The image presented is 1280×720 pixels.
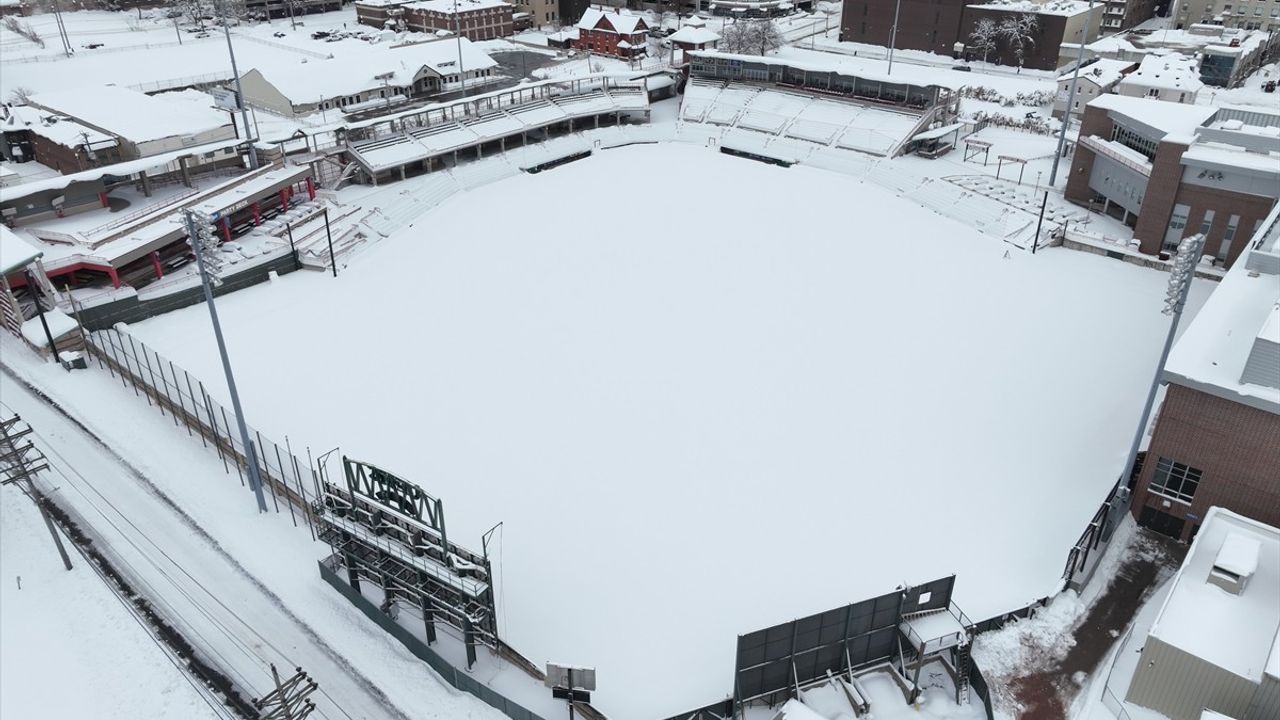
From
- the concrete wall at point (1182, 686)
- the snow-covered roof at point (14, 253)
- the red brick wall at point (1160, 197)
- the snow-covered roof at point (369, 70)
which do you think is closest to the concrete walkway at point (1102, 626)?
the concrete wall at point (1182, 686)

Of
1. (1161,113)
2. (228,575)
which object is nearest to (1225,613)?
(228,575)

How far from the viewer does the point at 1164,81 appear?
56094 mm

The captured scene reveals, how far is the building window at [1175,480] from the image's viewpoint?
24.4 metres

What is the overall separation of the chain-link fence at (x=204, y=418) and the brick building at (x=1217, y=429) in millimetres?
25146

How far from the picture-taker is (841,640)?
20062 mm

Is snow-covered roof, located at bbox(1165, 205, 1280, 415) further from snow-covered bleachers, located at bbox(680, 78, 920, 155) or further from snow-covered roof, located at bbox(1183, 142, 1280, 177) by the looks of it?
snow-covered bleachers, located at bbox(680, 78, 920, 155)

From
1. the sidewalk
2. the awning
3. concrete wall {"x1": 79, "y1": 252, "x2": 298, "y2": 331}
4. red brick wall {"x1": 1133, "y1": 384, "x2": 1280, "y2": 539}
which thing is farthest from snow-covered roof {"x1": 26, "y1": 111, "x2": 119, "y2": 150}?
red brick wall {"x1": 1133, "y1": 384, "x2": 1280, "y2": 539}

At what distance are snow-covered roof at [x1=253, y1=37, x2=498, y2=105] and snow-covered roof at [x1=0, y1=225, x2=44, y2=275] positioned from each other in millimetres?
31529

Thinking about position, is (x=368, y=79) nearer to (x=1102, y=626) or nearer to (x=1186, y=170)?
(x=1186, y=170)

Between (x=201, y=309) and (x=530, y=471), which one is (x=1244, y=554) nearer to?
(x=530, y=471)

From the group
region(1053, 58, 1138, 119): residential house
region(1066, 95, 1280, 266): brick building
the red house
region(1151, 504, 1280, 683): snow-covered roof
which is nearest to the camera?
region(1151, 504, 1280, 683): snow-covered roof

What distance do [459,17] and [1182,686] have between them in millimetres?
92016

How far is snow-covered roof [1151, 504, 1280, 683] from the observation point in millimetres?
18141

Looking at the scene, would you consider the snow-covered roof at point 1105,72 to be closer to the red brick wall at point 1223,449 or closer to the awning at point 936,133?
the awning at point 936,133
